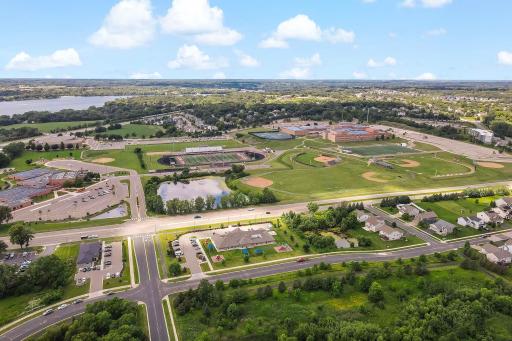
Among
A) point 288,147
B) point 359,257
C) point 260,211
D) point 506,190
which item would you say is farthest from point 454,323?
point 288,147

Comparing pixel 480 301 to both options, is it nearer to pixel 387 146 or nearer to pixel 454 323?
pixel 454 323

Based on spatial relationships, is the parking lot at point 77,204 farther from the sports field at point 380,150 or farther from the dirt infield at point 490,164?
the dirt infield at point 490,164

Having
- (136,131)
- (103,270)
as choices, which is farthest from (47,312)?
(136,131)

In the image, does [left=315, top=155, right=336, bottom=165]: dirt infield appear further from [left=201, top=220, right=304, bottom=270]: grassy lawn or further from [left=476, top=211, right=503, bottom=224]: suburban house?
[left=201, top=220, right=304, bottom=270]: grassy lawn

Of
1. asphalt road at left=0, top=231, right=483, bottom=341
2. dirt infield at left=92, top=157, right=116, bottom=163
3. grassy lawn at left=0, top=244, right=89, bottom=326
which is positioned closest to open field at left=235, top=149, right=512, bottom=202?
asphalt road at left=0, top=231, right=483, bottom=341

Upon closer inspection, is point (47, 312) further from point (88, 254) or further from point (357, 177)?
point (357, 177)

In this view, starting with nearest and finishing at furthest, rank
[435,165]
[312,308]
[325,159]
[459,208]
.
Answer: [312,308], [459,208], [435,165], [325,159]
